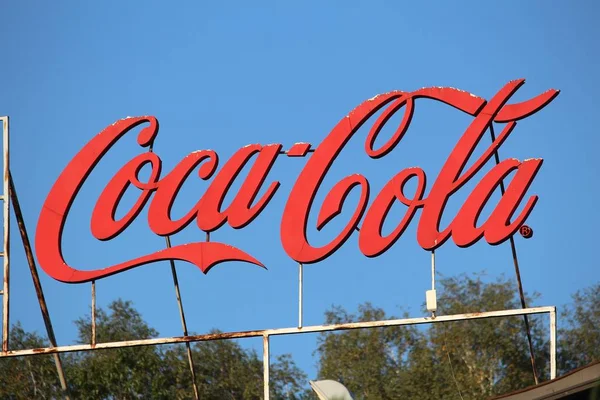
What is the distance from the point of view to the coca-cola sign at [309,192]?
64.0ft

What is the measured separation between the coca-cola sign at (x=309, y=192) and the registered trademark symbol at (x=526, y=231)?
10 cm

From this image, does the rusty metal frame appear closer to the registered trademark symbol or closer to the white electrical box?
the white electrical box

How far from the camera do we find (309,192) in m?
20.5

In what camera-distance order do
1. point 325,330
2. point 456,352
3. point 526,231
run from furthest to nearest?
point 456,352, point 526,231, point 325,330

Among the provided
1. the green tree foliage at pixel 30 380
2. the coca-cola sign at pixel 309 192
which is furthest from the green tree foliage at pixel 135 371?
the coca-cola sign at pixel 309 192

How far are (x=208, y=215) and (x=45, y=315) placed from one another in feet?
10.2

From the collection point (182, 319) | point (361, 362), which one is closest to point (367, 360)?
point (361, 362)

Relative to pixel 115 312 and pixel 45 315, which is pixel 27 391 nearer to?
pixel 115 312

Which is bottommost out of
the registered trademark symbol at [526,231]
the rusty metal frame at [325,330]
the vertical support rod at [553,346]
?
the vertical support rod at [553,346]

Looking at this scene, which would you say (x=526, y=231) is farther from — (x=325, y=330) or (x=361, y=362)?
(x=361, y=362)

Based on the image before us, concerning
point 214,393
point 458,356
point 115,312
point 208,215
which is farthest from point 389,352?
point 208,215

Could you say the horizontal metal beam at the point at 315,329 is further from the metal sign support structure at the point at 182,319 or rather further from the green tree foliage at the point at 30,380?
the green tree foliage at the point at 30,380

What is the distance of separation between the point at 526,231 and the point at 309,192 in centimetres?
362

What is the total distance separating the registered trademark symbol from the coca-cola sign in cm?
10
